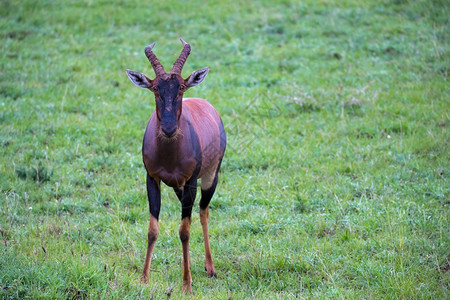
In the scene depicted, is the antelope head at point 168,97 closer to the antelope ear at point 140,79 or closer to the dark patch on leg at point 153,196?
the antelope ear at point 140,79

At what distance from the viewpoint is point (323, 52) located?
1354 cm

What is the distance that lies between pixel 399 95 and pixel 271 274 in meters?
6.39

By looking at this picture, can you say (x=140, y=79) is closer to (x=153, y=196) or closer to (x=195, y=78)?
(x=195, y=78)

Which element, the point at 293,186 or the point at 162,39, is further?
the point at 162,39

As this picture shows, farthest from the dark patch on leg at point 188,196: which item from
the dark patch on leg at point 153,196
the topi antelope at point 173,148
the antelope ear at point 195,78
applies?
the antelope ear at point 195,78

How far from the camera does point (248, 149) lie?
9.41 meters

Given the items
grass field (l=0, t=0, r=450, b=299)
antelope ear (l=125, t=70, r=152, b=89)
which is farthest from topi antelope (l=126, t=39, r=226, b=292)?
grass field (l=0, t=0, r=450, b=299)

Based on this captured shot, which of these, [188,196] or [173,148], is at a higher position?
[173,148]

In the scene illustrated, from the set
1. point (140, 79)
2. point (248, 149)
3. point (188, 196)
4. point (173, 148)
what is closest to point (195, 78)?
point (140, 79)

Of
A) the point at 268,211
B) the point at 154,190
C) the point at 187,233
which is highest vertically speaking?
the point at 154,190

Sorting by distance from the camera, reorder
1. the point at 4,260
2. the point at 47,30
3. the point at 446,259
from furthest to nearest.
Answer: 1. the point at 47,30
2. the point at 446,259
3. the point at 4,260

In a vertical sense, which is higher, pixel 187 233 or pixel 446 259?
pixel 187 233

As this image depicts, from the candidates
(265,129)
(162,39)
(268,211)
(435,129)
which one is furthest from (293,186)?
(162,39)

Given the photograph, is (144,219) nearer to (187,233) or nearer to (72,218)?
(72,218)
